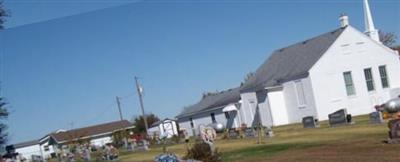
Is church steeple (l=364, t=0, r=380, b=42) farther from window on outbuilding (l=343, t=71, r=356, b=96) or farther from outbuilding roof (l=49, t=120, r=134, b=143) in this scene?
outbuilding roof (l=49, t=120, r=134, b=143)

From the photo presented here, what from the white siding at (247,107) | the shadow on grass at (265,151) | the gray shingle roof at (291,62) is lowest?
the shadow on grass at (265,151)

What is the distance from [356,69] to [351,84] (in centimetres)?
109

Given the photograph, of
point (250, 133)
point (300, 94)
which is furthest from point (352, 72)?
point (250, 133)

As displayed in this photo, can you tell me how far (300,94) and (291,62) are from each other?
335 cm

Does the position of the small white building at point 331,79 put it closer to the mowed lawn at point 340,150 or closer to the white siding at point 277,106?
the white siding at point 277,106

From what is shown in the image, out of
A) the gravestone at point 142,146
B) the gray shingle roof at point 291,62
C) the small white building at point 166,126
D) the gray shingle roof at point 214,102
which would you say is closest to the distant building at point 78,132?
the small white building at point 166,126

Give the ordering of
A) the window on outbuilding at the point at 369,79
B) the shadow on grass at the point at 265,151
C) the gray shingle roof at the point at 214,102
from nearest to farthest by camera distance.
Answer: the shadow on grass at the point at 265,151, the window on outbuilding at the point at 369,79, the gray shingle roof at the point at 214,102

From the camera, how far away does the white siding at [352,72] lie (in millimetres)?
40500

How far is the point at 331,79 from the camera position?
4091 centimetres

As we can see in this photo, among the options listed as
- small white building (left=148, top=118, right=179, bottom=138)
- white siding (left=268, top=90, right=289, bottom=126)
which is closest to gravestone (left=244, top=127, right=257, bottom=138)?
white siding (left=268, top=90, right=289, bottom=126)

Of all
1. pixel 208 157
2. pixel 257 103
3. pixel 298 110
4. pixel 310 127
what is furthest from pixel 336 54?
pixel 208 157

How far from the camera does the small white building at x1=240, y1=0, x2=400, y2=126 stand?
4059cm

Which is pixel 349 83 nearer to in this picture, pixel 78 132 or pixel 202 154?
pixel 202 154

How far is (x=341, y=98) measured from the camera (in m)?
41.0
